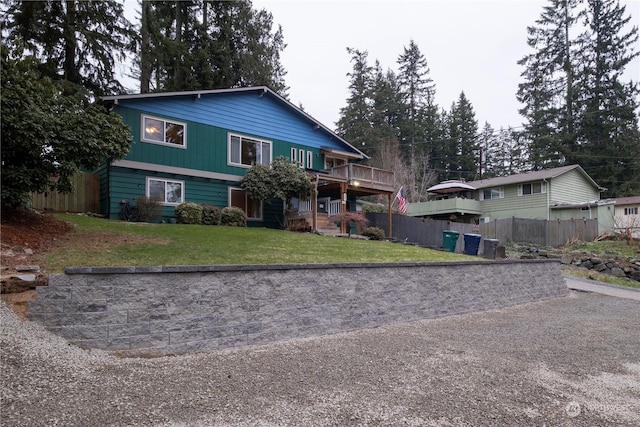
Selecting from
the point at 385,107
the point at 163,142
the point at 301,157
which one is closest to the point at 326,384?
the point at 163,142

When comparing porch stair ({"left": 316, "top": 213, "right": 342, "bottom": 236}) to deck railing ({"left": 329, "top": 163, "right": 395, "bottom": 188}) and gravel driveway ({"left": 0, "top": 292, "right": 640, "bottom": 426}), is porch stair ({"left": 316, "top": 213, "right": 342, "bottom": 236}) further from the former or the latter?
gravel driveway ({"left": 0, "top": 292, "right": 640, "bottom": 426})

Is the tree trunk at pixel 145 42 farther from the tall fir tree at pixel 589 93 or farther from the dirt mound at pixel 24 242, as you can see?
the tall fir tree at pixel 589 93

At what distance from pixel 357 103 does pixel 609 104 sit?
961 inches

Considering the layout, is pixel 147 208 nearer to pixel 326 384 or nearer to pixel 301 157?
pixel 301 157

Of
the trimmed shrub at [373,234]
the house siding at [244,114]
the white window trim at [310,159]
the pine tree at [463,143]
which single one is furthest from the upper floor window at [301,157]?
the pine tree at [463,143]

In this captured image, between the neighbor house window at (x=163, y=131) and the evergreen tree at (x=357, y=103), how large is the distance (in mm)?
27175

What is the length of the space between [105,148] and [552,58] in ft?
141

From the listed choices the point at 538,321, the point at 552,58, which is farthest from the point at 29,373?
the point at 552,58

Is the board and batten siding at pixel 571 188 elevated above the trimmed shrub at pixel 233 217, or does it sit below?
above

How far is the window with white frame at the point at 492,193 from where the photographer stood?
3046 centimetres

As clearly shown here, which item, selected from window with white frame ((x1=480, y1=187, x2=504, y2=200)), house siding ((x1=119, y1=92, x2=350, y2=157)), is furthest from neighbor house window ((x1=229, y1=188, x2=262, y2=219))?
window with white frame ((x1=480, y1=187, x2=504, y2=200))

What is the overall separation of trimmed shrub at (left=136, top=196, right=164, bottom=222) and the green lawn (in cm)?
269

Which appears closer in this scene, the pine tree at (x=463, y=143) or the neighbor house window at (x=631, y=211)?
the neighbor house window at (x=631, y=211)

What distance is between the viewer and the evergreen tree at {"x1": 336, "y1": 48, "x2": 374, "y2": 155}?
140 ft
